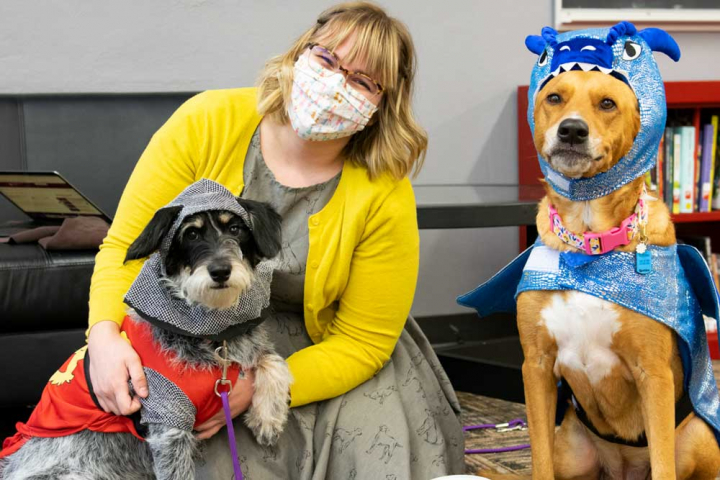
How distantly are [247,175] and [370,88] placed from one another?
1.14ft

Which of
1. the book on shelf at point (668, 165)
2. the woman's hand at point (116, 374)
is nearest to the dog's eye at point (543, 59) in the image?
the woman's hand at point (116, 374)

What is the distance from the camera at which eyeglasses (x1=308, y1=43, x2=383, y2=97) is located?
1.76 meters

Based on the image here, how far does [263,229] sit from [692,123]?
257 cm

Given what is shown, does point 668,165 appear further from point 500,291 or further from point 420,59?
point 500,291

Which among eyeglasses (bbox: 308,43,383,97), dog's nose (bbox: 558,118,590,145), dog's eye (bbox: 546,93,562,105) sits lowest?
dog's nose (bbox: 558,118,590,145)

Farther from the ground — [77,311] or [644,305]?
[644,305]

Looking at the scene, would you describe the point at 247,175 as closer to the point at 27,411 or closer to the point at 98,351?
the point at 98,351

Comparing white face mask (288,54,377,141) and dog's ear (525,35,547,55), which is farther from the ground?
dog's ear (525,35,547,55)

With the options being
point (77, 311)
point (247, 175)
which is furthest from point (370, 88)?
point (77, 311)

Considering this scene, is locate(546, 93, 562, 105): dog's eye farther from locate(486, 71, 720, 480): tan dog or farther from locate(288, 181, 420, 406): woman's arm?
locate(288, 181, 420, 406): woman's arm

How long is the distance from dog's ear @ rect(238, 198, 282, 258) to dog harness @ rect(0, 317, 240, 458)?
25 centimetres

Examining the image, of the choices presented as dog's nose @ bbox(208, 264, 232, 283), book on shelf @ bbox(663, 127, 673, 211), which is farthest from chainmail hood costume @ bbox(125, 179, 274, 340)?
book on shelf @ bbox(663, 127, 673, 211)

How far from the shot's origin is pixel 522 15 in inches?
139

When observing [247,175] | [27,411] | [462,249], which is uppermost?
[247,175]
